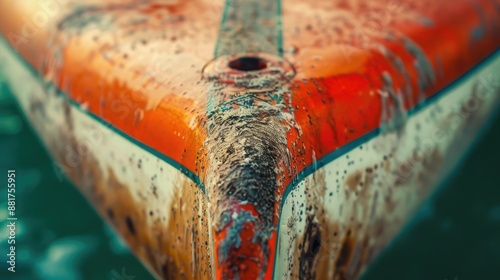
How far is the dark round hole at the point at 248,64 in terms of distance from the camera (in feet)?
4.26

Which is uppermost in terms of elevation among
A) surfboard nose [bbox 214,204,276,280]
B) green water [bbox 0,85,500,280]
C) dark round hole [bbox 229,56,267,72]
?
dark round hole [bbox 229,56,267,72]

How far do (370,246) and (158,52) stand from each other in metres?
0.59

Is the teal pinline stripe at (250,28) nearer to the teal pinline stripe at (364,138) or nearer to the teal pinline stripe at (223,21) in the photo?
the teal pinline stripe at (223,21)

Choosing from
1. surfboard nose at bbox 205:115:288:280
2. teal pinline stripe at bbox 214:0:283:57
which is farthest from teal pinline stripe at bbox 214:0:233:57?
surfboard nose at bbox 205:115:288:280

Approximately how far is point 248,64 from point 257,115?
0.23 meters

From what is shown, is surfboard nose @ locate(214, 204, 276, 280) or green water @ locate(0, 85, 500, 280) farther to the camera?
green water @ locate(0, 85, 500, 280)

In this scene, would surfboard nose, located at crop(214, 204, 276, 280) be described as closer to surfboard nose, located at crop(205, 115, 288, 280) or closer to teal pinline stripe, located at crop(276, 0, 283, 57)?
surfboard nose, located at crop(205, 115, 288, 280)

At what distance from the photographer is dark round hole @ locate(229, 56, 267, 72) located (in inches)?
51.1

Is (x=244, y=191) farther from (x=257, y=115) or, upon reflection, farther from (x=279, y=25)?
(x=279, y=25)

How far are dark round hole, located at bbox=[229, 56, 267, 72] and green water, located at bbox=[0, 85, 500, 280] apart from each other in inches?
19.3

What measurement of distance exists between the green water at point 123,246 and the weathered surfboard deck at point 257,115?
0.14 metres

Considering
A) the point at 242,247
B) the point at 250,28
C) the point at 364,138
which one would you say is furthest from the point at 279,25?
the point at 242,247

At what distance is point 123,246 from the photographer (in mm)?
1670

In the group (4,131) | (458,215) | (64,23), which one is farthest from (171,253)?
(4,131)
